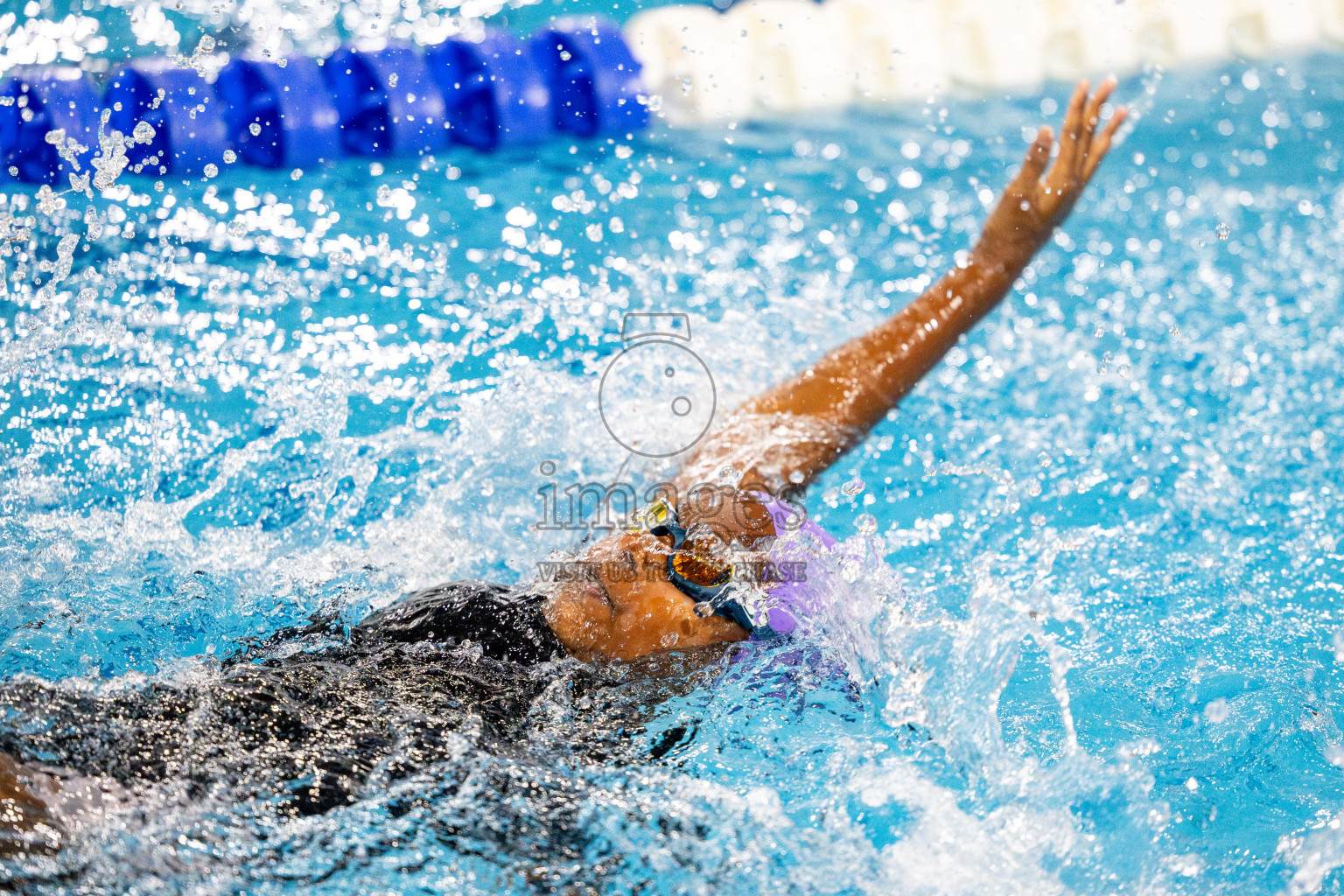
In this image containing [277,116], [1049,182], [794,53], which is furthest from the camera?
[794,53]

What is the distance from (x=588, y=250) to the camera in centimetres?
262

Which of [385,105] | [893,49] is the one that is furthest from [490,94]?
[893,49]

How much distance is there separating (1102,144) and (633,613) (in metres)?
1.05

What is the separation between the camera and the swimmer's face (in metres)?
1.37

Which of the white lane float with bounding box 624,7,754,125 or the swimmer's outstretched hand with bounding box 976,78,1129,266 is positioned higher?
the white lane float with bounding box 624,7,754,125

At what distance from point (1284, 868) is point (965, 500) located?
2.85 ft

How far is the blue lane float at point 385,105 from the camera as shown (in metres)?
2.87

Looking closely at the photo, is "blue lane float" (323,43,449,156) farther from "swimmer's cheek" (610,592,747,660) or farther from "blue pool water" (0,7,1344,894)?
"swimmer's cheek" (610,592,747,660)

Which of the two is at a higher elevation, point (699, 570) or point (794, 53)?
point (794, 53)

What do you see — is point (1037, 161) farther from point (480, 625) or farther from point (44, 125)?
point (44, 125)

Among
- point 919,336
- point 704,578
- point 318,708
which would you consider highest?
point 919,336

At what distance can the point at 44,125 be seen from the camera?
2.68 m

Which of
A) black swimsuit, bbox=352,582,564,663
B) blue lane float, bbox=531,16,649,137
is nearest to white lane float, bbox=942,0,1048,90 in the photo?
blue lane float, bbox=531,16,649,137

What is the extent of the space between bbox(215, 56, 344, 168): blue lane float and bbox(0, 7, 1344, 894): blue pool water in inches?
2.9
